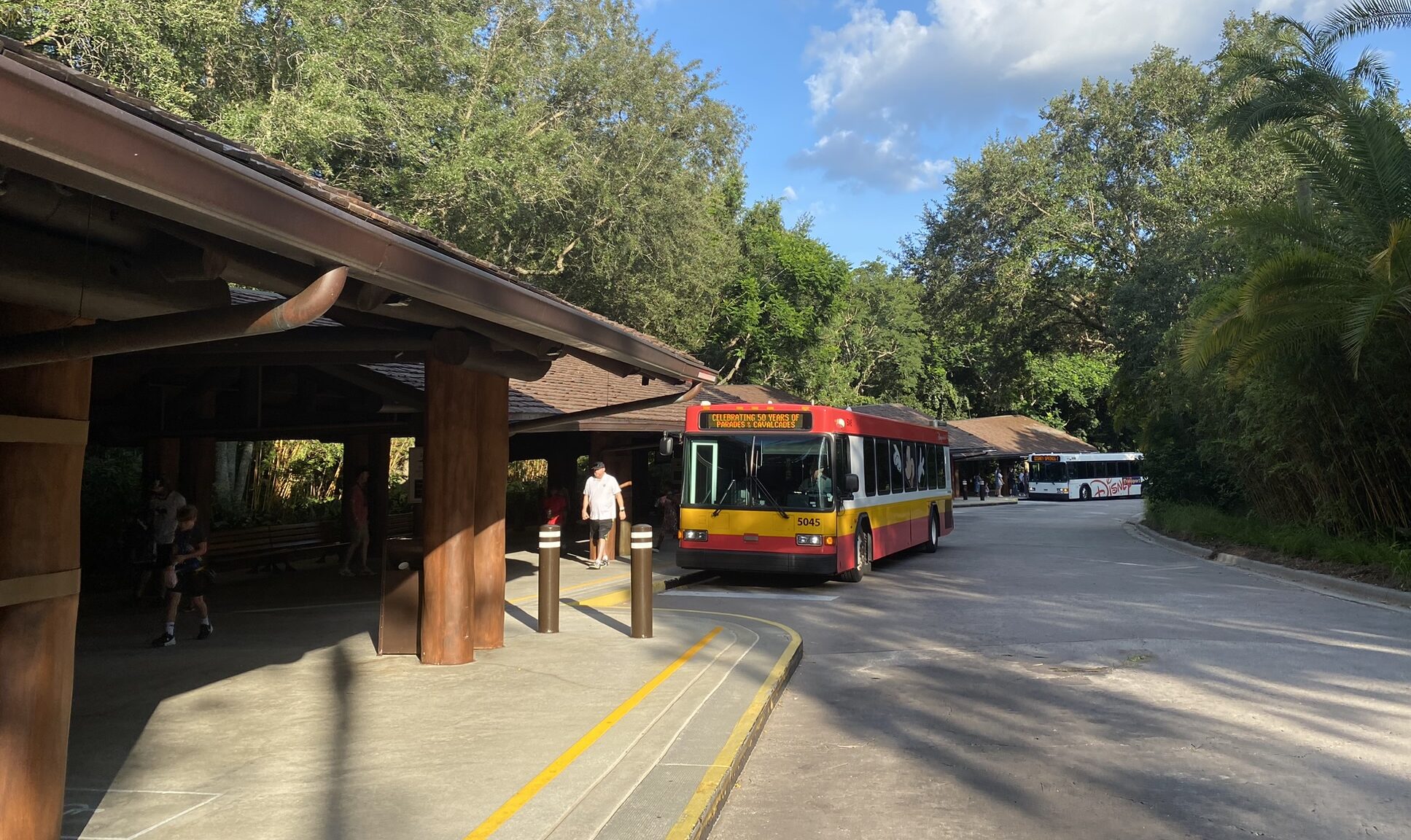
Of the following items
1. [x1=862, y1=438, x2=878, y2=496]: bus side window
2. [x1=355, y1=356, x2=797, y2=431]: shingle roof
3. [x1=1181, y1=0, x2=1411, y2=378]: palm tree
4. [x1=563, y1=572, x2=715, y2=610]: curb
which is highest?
Result: [x1=1181, y1=0, x2=1411, y2=378]: palm tree

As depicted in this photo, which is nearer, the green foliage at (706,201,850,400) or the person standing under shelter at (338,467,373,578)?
the person standing under shelter at (338,467,373,578)

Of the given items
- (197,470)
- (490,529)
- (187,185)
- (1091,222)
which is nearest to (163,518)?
(197,470)

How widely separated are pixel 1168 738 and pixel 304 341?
6.56 m

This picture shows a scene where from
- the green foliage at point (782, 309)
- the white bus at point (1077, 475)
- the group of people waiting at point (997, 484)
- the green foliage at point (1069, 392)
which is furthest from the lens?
the green foliage at point (1069, 392)

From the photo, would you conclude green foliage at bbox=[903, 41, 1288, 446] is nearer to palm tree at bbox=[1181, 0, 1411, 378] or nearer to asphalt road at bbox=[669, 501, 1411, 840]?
palm tree at bbox=[1181, 0, 1411, 378]

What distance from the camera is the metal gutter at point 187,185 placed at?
111 inches

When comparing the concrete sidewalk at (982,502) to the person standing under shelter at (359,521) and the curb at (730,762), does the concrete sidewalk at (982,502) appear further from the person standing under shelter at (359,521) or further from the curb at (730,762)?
the curb at (730,762)

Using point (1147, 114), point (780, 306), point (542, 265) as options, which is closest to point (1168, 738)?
point (542, 265)

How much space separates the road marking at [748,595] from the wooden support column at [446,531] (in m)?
6.66

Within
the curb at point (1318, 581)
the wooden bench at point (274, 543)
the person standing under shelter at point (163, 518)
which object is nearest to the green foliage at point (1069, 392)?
the curb at point (1318, 581)

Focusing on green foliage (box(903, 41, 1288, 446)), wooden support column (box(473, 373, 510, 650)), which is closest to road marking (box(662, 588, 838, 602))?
wooden support column (box(473, 373, 510, 650))

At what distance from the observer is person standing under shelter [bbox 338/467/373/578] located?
16.3 m

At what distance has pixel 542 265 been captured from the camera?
30969 mm

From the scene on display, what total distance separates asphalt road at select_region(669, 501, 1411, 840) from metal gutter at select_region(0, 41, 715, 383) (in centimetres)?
317
